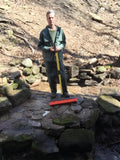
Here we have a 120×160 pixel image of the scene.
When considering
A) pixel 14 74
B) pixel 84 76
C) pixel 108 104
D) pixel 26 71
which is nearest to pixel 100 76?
pixel 84 76

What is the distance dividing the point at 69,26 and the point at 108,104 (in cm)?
740

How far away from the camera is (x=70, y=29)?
9773 millimetres

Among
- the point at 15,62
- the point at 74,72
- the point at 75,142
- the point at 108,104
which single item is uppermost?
the point at 15,62

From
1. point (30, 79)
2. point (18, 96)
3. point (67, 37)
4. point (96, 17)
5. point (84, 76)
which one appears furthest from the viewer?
point (96, 17)

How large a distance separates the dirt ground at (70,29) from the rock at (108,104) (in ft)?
3.39

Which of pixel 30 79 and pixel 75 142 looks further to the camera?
pixel 30 79

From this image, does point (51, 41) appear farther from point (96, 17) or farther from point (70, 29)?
A: point (96, 17)

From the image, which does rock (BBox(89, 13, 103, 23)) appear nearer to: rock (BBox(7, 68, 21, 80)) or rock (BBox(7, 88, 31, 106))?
rock (BBox(7, 68, 21, 80))

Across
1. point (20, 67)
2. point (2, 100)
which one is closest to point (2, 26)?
point (20, 67)

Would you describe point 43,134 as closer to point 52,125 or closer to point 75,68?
point 52,125

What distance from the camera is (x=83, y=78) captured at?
19.4 feet

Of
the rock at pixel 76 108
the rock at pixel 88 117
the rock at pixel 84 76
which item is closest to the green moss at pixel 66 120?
the rock at pixel 88 117

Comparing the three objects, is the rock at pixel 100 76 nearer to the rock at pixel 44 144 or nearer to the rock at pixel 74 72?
the rock at pixel 74 72

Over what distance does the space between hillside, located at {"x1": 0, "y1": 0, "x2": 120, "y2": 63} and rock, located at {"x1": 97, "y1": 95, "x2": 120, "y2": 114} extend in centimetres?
349
